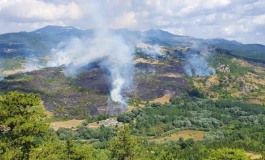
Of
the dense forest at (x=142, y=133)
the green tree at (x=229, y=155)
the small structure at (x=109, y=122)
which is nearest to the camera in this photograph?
the dense forest at (x=142, y=133)

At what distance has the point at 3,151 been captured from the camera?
126ft

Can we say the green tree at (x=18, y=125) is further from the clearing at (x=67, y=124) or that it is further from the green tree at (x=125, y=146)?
the clearing at (x=67, y=124)

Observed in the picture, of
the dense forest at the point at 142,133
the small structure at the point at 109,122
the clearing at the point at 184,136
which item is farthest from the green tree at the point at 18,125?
the small structure at the point at 109,122

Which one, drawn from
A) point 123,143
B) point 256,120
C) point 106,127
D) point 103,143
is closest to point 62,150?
point 123,143

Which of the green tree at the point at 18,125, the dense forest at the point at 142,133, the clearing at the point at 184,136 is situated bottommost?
the clearing at the point at 184,136

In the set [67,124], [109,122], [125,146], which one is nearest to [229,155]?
[125,146]

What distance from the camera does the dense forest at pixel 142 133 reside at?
39.2 m

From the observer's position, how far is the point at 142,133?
15338 cm

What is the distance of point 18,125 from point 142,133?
117 m

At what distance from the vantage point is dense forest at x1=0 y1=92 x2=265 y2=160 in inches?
1543

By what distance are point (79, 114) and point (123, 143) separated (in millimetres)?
120339

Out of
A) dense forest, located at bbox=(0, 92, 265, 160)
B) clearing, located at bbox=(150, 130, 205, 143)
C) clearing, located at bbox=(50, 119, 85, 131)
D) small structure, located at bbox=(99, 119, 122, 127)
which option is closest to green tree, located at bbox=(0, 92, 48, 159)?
dense forest, located at bbox=(0, 92, 265, 160)

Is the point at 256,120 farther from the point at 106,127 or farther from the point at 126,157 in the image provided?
the point at 126,157

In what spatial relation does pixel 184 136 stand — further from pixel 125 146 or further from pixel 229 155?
pixel 125 146
